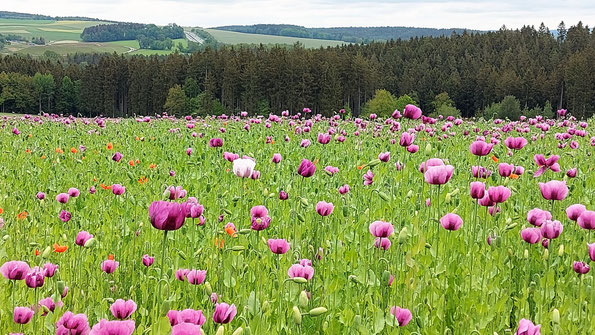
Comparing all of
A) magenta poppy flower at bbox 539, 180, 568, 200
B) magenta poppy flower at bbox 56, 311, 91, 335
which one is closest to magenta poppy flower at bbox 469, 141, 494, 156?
magenta poppy flower at bbox 539, 180, 568, 200

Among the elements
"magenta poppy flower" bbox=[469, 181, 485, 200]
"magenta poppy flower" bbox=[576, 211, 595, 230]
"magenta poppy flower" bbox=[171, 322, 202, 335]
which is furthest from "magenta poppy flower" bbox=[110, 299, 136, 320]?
"magenta poppy flower" bbox=[576, 211, 595, 230]

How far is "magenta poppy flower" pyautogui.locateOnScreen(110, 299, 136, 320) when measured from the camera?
2.39 meters

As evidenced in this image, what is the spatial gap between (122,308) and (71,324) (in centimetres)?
26

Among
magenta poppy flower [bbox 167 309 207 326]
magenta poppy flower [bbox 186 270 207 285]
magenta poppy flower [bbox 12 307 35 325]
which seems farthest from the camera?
magenta poppy flower [bbox 186 270 207 285]

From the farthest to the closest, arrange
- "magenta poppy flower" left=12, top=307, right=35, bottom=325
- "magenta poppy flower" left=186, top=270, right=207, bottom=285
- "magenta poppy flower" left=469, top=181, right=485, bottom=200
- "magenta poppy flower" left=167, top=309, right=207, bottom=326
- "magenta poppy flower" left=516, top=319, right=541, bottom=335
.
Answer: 1. "magenta poppy flower" left=469, top=181, right=485, bottom=200
2. "magenta poppy flower" left=186, top=270, right=207, bottom=285
3. "magenta poppy flower" left=12, top=307, right=35, bottom=325
4. "magenta poppy flower" left=167, top=309, right=207, bottom=326
5. "magenta poppy flower" left=516, top=319, right=541, bottom=335

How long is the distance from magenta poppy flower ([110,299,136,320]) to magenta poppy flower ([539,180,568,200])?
2.62 meters

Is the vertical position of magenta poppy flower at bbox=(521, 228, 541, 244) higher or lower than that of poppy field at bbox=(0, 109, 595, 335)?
higher

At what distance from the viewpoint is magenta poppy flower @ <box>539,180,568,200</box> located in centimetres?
345

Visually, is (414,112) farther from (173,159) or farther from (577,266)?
(173,159)

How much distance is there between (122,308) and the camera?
94.5 inches

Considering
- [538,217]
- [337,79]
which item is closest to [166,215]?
[538,217]

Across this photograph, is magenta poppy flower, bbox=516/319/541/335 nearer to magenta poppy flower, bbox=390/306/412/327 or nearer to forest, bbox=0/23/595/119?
magenta poppy flower, bbox=390/306/412/327

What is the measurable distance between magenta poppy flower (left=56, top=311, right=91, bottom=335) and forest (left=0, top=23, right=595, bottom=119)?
249 ft

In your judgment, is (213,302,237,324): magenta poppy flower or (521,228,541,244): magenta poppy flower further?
(521,228,541,244): magenta poppy flower
